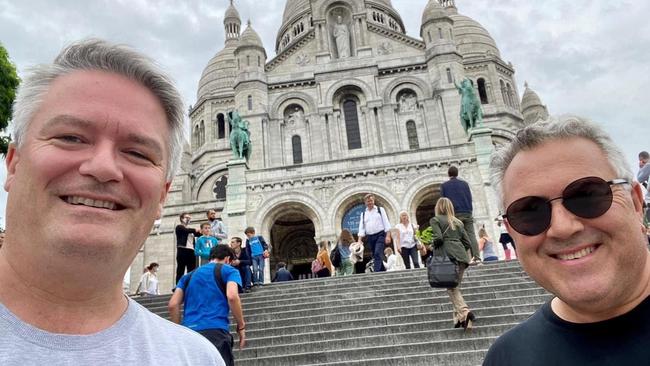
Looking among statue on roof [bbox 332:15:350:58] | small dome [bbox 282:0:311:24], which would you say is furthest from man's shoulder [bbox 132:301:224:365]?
small dome [bbox 282:0:311:24]

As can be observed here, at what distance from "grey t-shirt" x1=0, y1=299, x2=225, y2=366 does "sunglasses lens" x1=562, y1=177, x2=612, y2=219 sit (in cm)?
126

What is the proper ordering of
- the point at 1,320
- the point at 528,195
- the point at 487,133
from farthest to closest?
the point at 487,133
the point at 528,195
the point at 1,320

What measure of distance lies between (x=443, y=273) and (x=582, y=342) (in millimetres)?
4301

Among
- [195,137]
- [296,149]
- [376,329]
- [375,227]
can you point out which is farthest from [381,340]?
[195,137]

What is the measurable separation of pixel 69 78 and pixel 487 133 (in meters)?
18.6

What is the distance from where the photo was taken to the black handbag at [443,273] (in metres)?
5.66

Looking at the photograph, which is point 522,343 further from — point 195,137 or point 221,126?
point 195,137

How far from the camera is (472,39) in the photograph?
34312 millimetres

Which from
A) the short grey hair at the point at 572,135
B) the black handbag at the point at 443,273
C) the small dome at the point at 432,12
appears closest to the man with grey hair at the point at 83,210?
the short grey hair at the point at 572,135

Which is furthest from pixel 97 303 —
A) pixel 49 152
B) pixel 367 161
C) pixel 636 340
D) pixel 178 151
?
pixel 367 161

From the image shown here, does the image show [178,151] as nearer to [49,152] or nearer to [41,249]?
[49,152]

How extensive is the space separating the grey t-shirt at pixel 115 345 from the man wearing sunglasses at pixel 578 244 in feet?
3.63

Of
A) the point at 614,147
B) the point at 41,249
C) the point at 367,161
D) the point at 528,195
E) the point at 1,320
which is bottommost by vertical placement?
the point at 1,320

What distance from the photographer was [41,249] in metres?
1.17
